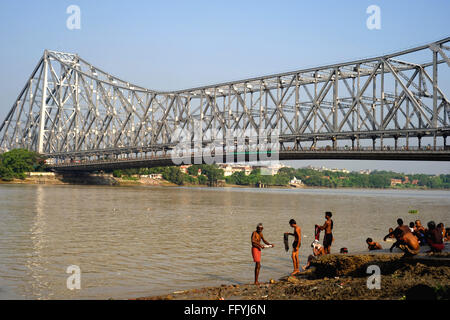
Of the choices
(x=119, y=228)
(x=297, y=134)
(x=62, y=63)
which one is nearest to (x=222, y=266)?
(x=119, y=228)

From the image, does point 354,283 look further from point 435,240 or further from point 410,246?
point 435,240

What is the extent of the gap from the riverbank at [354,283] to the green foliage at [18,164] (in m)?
90.2

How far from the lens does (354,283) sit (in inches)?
416

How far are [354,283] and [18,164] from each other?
9402cm

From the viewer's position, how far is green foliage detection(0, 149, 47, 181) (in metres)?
94.0

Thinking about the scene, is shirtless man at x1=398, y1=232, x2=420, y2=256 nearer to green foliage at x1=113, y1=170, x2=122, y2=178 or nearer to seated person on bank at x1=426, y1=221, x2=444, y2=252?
seated person on bank at x1=426, y1=221, x2=444, y2=252

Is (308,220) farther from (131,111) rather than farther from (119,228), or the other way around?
(131,111)

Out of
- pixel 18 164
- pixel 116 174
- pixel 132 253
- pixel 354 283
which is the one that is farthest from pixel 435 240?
pixel 116 174

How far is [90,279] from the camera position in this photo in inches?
486

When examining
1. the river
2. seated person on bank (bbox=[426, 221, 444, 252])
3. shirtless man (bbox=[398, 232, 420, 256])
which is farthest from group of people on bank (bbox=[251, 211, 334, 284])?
seated person on bank (bbox=[426, 221, 444, 252])

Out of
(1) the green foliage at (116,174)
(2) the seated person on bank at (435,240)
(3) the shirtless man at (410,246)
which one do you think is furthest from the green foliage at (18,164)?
(3) the shirtless man at (410,246)

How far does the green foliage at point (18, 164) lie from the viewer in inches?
3701
